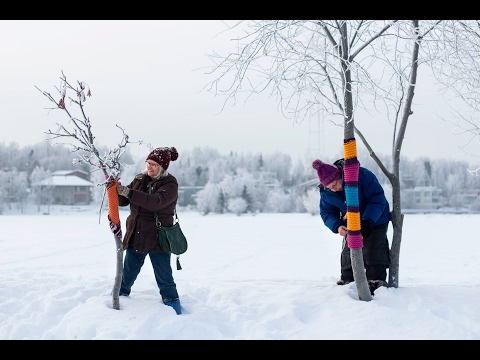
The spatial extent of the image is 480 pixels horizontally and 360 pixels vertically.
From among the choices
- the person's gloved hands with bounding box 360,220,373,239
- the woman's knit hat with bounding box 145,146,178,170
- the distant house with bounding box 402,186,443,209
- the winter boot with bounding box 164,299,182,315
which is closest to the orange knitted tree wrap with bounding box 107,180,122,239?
the woman's knit hat with bounding box 145,146,178,170

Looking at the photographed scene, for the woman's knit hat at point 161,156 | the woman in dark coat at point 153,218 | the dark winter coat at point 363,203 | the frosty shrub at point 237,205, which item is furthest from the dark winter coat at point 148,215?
the frosty shrub at point 237,205

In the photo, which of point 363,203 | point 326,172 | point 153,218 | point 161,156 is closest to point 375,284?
point 363,203

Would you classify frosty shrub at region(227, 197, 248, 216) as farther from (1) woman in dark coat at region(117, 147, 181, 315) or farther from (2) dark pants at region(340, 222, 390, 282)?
(1) woman in dark coat at region(117, 147, 181, 315)

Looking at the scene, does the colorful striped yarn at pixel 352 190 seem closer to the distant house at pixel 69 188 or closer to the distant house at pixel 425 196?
the distant house at pixel 69 188

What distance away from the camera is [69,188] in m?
67.6

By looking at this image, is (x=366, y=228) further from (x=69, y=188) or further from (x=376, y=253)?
(x=69, y=188)

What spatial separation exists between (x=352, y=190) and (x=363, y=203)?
47cm

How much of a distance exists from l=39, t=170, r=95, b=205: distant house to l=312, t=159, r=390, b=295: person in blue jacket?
6386 centimetres

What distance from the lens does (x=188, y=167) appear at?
224 feet

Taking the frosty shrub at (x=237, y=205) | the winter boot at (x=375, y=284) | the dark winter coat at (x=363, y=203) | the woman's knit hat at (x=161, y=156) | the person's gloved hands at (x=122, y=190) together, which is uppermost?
the woman's knit hat at (x=161, y=156)

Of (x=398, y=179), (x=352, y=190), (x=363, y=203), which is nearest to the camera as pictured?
(x=352, y=190)

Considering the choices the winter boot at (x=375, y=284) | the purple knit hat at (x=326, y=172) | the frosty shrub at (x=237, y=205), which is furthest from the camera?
the frosty shrub at (x=237, y=205)

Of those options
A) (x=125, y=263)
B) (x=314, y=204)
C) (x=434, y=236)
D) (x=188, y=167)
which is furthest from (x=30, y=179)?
(x=125, y=263)

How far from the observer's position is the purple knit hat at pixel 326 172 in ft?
15.1
